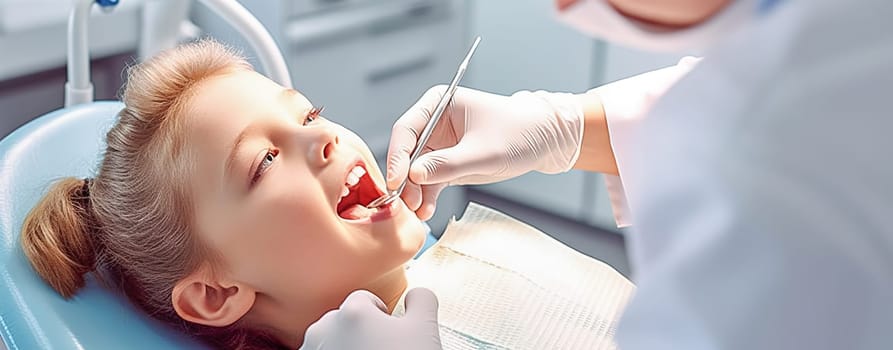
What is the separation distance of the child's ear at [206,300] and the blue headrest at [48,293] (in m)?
0.04

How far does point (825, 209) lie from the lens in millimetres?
579

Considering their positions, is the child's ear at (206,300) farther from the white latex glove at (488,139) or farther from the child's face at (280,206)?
the white latex glove at (488,139)

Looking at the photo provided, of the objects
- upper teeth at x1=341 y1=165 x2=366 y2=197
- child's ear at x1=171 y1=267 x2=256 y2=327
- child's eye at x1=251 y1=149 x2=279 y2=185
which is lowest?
child's ear at x1=171 y1=267 x2=256 y2=327

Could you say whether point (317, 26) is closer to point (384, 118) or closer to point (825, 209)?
point (384, 118)

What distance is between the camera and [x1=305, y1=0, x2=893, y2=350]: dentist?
0.58 metres

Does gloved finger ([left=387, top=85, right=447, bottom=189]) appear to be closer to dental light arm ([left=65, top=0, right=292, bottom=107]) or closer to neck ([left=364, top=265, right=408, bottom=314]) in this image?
neck ([left=364, top=265, right=408, bottom=314])

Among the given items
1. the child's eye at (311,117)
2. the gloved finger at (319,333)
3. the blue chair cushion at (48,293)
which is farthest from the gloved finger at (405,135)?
the blue chair cushion at (48,293)

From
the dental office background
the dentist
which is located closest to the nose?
the dentist

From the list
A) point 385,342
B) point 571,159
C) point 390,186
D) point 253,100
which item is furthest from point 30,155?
point 571,159

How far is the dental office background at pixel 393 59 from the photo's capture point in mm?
2180

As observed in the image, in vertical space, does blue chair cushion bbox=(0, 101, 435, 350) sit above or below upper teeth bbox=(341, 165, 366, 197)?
below

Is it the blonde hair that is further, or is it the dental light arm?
the dental light arm

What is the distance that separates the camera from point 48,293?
120 centimetres

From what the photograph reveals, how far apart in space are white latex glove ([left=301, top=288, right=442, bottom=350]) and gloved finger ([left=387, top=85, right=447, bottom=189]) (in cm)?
18
